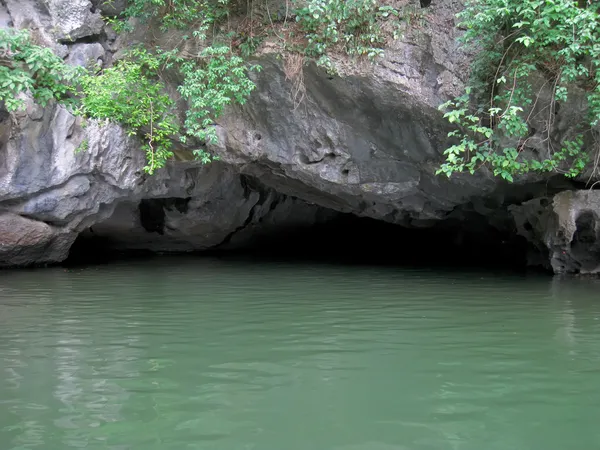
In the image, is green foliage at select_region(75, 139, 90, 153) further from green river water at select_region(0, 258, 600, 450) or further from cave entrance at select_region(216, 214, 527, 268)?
cave entrance at select_region(216, 214, 527, 268)

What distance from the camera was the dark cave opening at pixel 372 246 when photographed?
13.0m

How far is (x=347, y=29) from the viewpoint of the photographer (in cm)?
870

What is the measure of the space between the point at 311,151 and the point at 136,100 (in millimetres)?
3127

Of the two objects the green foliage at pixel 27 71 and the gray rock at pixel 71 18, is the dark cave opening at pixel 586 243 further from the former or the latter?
the gray rock at pixel 71 18

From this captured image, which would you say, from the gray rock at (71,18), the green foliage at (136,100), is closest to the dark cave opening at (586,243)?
the green foliage at (136,100)

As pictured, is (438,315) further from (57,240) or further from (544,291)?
(57,240)

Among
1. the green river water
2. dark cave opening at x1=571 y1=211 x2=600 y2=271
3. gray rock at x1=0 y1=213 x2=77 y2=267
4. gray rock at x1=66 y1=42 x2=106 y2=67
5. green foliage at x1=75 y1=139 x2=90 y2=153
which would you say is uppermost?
gray rock at x1=66 y1=42 x2=106 y2=67

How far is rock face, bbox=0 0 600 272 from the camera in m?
8.73

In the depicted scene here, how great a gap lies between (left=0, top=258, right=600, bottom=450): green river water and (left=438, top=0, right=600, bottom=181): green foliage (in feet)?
6.81

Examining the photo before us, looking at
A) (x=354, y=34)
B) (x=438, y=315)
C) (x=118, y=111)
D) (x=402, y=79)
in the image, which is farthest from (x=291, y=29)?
(x=438, y=315)

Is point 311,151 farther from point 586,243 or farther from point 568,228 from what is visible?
point 586,243

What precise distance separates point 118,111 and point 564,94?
6.59m

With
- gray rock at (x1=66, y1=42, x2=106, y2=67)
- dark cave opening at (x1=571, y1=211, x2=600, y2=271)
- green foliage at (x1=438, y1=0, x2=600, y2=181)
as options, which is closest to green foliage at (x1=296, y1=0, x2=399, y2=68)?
green foliage at (x1=438, y1=0, x2=600, y2=181)

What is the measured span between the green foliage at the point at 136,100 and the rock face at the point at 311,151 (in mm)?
523
